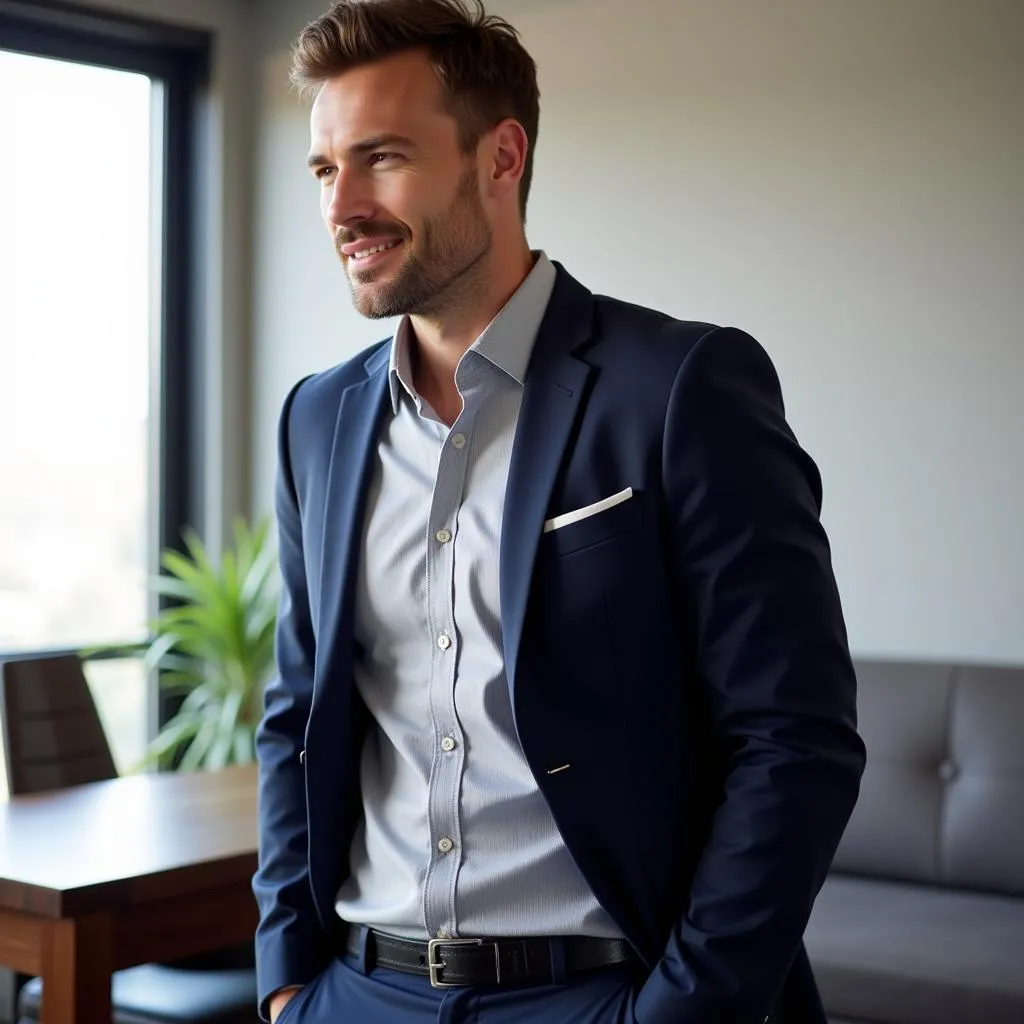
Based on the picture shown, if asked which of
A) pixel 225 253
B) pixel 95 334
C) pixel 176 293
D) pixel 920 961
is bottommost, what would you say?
pixel 920 961

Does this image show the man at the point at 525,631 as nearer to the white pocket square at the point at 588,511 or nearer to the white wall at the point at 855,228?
the white pocket square at the point at 588,511

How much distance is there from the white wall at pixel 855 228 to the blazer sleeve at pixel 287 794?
217cm

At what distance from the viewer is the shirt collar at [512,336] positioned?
1.53m

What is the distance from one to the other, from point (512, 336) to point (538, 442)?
5.7 inches

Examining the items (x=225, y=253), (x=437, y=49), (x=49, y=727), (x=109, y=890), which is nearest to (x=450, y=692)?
(x=437, y=49)

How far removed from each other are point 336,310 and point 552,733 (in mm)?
3573

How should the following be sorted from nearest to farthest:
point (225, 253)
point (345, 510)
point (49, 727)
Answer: point (345, 510), point (49, 727), point (225, 253)

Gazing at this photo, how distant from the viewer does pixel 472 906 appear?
1.43m

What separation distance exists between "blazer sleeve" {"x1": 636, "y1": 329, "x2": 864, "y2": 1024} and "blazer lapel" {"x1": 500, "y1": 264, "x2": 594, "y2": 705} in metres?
0.12

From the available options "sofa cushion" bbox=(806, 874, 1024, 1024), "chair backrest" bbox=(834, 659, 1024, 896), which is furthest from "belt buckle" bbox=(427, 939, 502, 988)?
"chair backrest" bbox=(834, 659, 1024, 896)

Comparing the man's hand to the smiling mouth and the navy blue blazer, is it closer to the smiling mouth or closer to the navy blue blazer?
the navy blue blazer

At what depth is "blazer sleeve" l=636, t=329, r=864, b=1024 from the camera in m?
1.33

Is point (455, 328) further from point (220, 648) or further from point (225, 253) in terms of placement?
point (225, 253)

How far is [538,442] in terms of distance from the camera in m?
1.46
